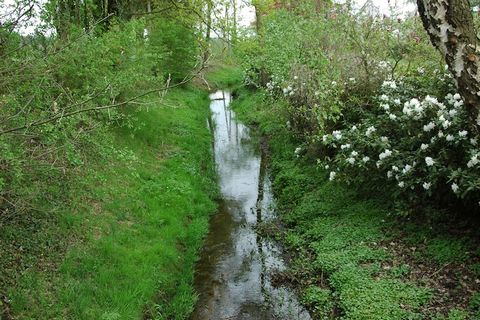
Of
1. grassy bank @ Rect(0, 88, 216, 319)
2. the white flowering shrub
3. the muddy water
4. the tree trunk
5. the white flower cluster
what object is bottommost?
the muddy water

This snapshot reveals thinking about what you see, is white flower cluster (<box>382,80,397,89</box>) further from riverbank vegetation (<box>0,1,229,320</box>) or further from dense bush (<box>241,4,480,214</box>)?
riverbank vegetation (<box>0,1,229,320</box>)

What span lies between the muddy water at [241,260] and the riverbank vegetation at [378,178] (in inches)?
13.7

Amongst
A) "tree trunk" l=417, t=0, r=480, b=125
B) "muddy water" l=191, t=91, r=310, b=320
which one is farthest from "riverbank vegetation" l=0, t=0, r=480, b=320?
"muddy water" l=191, t=91, r=310, b=320

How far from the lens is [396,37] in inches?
355

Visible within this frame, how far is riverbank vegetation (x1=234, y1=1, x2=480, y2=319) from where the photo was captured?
5516mm

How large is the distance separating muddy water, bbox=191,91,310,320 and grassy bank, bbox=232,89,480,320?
1.10ft

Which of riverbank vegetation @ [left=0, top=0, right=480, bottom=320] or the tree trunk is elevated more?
the tree trunk

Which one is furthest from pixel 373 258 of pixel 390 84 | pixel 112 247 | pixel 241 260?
pixel 112 247

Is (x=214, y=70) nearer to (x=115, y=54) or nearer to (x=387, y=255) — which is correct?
(x=115, y=54)

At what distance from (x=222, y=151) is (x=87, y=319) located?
373 inches

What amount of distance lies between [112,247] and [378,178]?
471 centimetres

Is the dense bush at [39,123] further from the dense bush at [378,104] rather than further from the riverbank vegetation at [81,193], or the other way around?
the dense bush at [378,104]

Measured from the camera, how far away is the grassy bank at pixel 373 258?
522 centimetres

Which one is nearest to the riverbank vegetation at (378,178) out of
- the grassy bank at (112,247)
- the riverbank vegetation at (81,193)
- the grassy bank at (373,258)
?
the grassy bank at (373,258)
